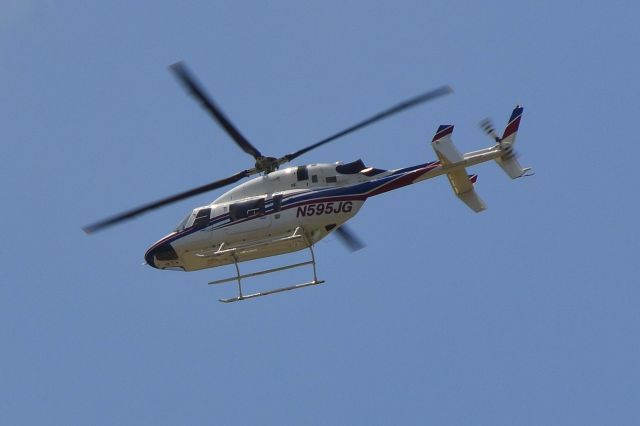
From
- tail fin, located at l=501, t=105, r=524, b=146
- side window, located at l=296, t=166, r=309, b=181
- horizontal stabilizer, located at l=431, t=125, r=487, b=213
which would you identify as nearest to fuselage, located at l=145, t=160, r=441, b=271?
side window, located at l=296, t=166, r=309, b=181

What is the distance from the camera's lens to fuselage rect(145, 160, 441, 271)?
82.0 ft

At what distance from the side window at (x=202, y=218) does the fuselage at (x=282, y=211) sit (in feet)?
0.06

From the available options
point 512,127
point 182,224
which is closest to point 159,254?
point 182,224

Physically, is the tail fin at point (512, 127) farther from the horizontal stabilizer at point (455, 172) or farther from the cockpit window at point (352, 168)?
the cockpit window at point (352, 168)

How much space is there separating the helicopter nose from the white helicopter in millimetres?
119

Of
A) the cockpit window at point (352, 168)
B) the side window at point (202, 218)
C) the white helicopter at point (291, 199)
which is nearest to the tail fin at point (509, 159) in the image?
the white helicopter at point (291, 199)

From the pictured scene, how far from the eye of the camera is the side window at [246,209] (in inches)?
998

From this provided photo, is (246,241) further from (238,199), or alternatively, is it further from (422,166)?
(422,166)

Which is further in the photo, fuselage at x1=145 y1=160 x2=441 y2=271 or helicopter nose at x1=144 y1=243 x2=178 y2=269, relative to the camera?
helicopter nose at x1=144 y1=243 x2=178 y2=269

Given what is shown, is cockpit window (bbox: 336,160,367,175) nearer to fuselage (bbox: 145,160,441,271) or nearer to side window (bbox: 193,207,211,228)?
fuselage (bbox: 145,160,441,271)

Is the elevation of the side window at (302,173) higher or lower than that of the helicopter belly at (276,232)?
higher

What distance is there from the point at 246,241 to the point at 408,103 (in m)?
4.10

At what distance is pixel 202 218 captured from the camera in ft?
85.0

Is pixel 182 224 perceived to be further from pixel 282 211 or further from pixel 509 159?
pixel 509 159
